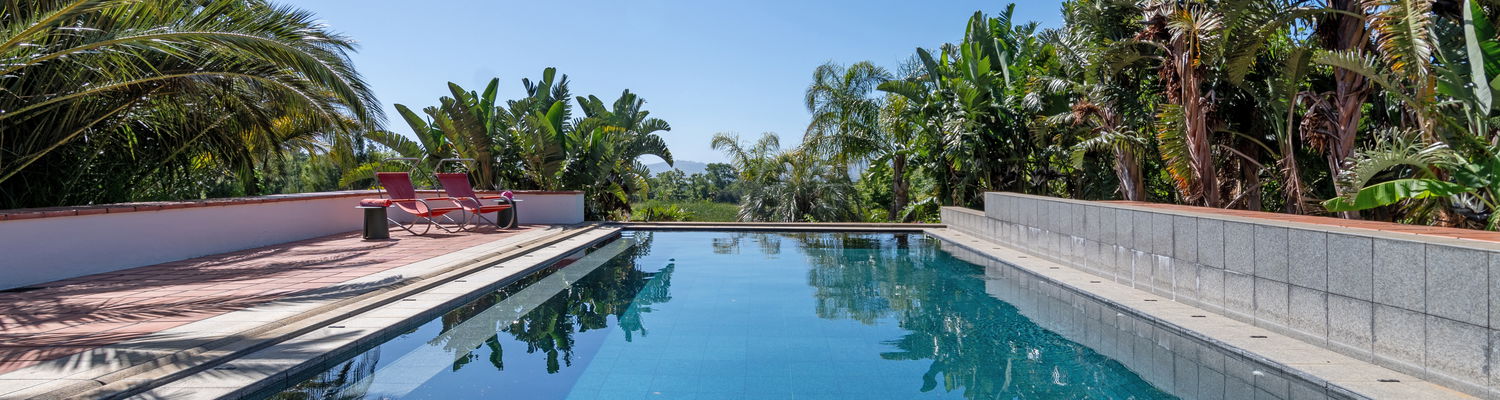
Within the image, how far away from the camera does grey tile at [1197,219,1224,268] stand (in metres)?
Answer: 5.65

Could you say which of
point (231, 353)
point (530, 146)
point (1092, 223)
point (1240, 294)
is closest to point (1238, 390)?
point (1240, 294)

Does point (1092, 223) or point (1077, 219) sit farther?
point (1077, 219)

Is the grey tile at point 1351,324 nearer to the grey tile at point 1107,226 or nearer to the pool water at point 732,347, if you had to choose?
the pool water at point 732,347

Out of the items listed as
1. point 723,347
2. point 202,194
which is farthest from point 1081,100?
point 202,194

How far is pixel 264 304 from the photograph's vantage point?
18.0 feet

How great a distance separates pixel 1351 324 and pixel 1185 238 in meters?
1.86

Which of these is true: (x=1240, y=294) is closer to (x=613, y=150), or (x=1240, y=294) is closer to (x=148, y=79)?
(x=148, y=79)

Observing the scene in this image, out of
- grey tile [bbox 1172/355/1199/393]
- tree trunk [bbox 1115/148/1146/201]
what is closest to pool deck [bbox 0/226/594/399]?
grey tile [bbox 1172/355/1199/393]

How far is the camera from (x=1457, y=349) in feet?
12.0

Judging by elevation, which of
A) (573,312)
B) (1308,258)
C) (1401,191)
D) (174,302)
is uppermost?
(1401,191)

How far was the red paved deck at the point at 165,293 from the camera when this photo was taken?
443 cm

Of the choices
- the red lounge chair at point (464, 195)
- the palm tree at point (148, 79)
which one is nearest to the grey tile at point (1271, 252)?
the palm tree at point (148, 79)

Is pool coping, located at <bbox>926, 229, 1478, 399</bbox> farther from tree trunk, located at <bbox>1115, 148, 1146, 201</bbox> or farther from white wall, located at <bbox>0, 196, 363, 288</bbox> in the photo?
white wall, located at <bbox>0, 196, 363, 288</bbox>

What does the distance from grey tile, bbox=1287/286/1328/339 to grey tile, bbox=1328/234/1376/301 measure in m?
0.13
